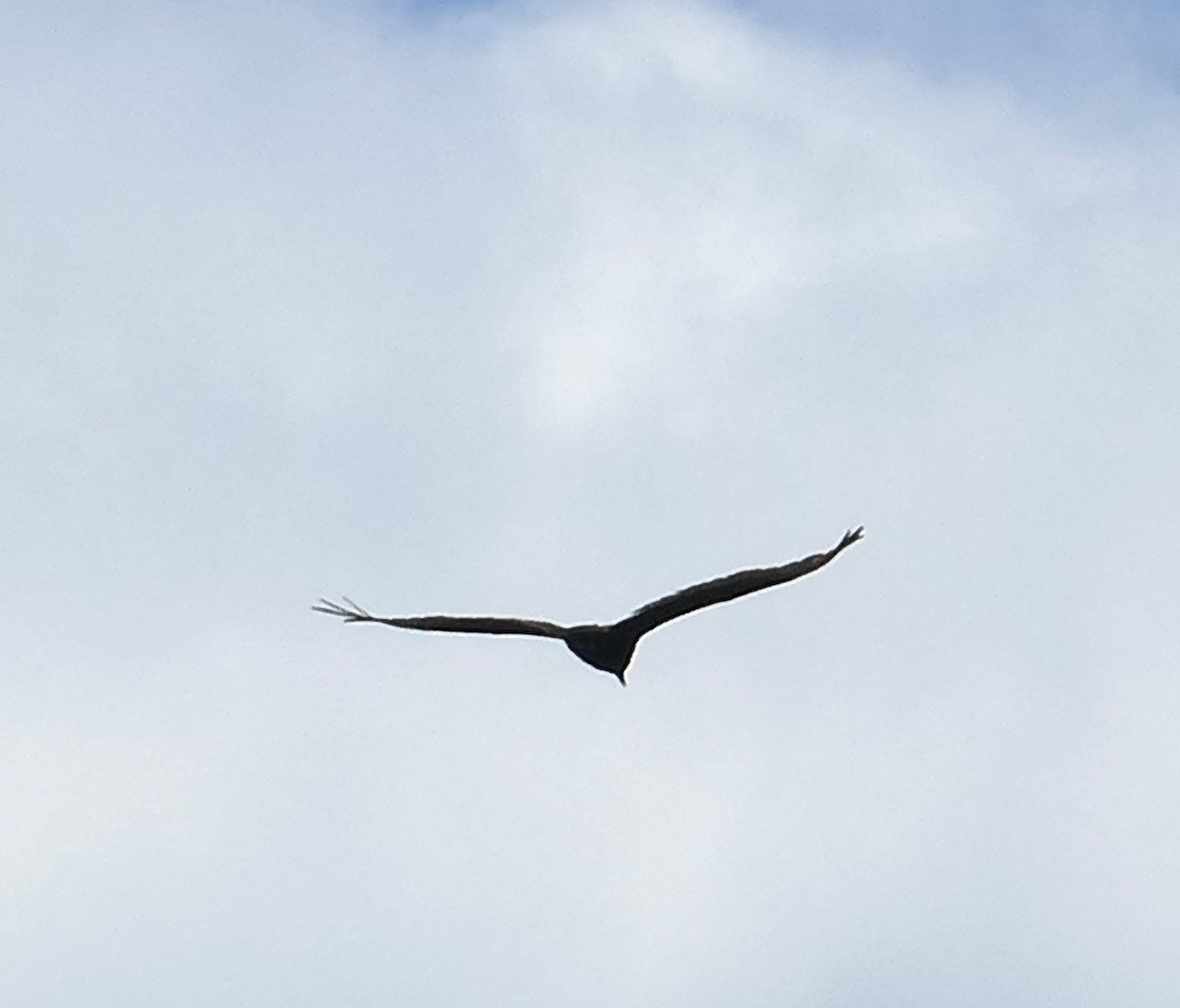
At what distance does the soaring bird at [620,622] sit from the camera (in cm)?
10212

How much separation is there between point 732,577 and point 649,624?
1902 mm

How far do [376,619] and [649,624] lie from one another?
182 inches

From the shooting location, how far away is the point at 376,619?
338ft

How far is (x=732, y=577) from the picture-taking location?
101938mm

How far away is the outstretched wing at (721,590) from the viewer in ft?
334

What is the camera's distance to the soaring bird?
335 ft

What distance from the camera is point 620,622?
103 meters

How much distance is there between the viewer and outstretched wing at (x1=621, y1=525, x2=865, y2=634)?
334 feet

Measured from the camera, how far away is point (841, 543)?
10288 centimetres

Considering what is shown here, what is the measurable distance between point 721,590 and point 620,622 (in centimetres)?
190

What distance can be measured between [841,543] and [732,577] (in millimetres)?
2171

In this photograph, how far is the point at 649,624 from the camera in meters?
103

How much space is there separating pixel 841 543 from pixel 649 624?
3.55 meters

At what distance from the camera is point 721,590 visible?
335ft
